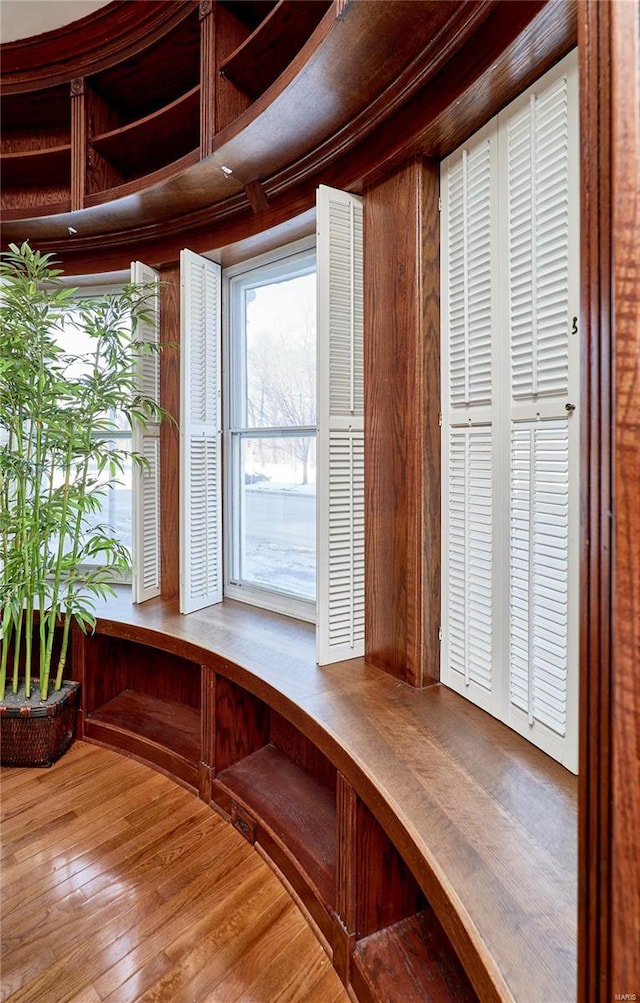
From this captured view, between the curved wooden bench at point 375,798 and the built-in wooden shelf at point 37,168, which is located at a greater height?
the built-in wooden shelf at point 37,168

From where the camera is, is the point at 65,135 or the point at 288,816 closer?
the point at 288,816

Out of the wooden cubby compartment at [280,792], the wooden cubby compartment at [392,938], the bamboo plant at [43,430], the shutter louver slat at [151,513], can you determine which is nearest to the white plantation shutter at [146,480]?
the shutter louver slat at [151,513]

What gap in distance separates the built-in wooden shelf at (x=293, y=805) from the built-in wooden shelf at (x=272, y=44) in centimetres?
265

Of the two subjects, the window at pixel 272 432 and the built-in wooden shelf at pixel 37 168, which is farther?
the built-in wooden shelf at pixel 37 168

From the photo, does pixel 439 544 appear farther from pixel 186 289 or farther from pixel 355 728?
pixel 186 289

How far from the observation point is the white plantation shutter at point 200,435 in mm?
2369

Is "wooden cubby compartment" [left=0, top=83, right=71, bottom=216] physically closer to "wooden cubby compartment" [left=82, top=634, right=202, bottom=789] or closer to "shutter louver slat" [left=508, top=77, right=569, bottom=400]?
"shutter louver slat" [left=508, top=77, right=569, bottom=400]

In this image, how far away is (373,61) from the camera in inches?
55.2


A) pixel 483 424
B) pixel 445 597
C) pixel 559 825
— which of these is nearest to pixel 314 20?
pixel 483 424

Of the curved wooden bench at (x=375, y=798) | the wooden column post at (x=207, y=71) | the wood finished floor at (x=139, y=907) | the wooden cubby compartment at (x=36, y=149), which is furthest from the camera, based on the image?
the wooden cubby compartment at (x=36, y=149)

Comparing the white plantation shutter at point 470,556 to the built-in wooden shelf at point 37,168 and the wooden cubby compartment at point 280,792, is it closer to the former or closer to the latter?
the wooden cubby compartment at point 280,792

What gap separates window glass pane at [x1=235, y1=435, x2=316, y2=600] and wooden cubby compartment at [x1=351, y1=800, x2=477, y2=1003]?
1.11 meters

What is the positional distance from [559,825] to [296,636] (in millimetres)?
1217

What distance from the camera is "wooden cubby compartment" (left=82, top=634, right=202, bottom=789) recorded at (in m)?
2.23
